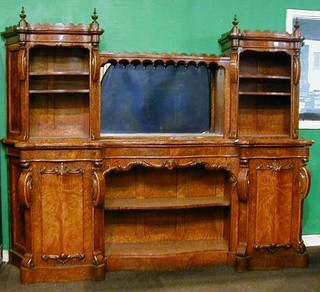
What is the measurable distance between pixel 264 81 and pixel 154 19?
3.76 ft

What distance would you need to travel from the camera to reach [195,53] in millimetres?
4215

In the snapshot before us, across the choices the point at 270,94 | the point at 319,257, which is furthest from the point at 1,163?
the point at 319,257

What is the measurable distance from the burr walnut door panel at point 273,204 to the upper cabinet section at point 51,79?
1434 mm

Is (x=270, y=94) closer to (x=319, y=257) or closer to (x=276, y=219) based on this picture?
(x=276, y=219)

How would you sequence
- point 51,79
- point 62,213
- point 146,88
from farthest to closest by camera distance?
point 146,88 < point 51,79 < point 62,213

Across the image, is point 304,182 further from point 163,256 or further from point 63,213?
point 63,213

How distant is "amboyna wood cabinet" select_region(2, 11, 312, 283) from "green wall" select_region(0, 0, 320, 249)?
18 centimetres

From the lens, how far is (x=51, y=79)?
4016 millimetres

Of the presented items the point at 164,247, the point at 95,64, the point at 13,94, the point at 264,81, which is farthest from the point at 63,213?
the point at 264,81

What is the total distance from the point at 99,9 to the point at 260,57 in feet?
4.94

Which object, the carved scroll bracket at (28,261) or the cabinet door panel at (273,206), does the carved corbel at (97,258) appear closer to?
the carved scroll bracket at (28,261)

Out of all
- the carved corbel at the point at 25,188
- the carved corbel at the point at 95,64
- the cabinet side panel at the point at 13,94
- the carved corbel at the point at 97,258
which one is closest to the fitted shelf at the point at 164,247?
the carved corbel at the point at 97,258

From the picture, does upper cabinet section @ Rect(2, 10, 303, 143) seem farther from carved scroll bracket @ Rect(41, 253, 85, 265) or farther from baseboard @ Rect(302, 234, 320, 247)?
baseboard @ Rect(302, 234, 320, 247)

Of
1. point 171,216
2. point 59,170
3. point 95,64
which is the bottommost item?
point 171,216
